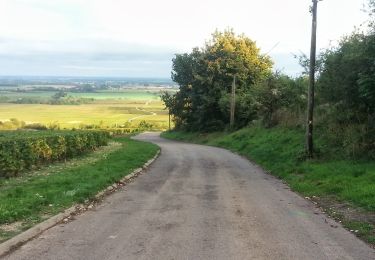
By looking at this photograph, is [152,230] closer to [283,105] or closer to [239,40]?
[283,105]

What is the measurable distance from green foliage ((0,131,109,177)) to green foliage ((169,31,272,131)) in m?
26.9

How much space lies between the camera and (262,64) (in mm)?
54469

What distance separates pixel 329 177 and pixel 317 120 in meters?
9.68

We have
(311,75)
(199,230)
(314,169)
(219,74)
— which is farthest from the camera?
(219,74)

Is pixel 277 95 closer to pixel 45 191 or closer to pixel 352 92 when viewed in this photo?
pixel 352 92

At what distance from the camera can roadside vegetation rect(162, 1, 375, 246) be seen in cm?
1377

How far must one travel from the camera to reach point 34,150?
18875mm

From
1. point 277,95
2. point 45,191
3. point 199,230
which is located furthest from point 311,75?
point 277,95

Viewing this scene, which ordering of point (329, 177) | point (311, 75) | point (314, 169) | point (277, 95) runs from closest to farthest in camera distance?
1. point (329, 177)
2. point (314, 169)
3. point (311, 75)
4. point (277, 95)

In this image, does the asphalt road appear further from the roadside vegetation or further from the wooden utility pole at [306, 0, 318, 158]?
the wooden utility pole at [306, 0, 318, 158]

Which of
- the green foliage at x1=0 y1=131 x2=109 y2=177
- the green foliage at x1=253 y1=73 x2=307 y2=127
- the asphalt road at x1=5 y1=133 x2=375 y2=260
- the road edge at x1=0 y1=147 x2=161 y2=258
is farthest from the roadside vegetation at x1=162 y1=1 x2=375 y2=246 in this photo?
Answer: the green foliage at x1=0 y1=131 x2=109 y2=177

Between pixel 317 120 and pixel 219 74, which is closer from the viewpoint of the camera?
pixel 317 120

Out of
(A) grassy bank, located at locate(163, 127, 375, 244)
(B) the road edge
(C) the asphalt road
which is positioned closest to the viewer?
(C) the asphalt road

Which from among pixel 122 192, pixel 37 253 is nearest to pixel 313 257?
pixel 37 253
